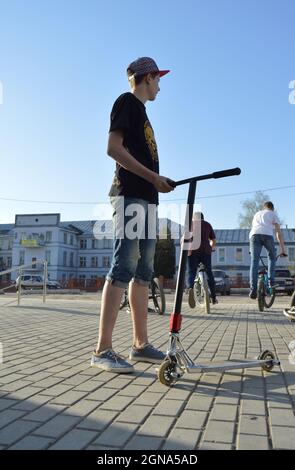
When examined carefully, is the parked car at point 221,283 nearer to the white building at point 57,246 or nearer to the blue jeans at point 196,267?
the blue jeans at point 196,267

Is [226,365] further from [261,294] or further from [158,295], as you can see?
[261,294]

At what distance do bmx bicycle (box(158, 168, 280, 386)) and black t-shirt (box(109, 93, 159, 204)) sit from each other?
1.58ft

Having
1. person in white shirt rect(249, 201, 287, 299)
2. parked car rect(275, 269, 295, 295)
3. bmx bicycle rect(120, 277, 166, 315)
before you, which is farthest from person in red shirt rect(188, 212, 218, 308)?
parked car rect(275, 269, 295, 295)

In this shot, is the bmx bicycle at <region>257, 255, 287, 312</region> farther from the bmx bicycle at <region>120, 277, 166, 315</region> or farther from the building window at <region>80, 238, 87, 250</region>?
the building window at <region>80, 238, 87, 250</region>

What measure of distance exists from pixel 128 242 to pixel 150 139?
0.88m

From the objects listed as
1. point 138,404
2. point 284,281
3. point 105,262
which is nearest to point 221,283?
point 284,281

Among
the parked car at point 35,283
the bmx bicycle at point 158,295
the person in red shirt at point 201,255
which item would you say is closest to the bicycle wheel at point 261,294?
the person in red shirt at point 201,255

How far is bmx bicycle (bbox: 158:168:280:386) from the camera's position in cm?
287

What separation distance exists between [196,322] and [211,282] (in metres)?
2.23

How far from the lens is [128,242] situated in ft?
11.3

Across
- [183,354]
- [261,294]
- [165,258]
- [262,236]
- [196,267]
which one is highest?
[165,258]

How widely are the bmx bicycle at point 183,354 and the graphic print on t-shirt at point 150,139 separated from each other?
64 centimetres

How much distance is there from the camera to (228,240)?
7306cm

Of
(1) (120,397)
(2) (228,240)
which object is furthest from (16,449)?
(2) (228,240)
